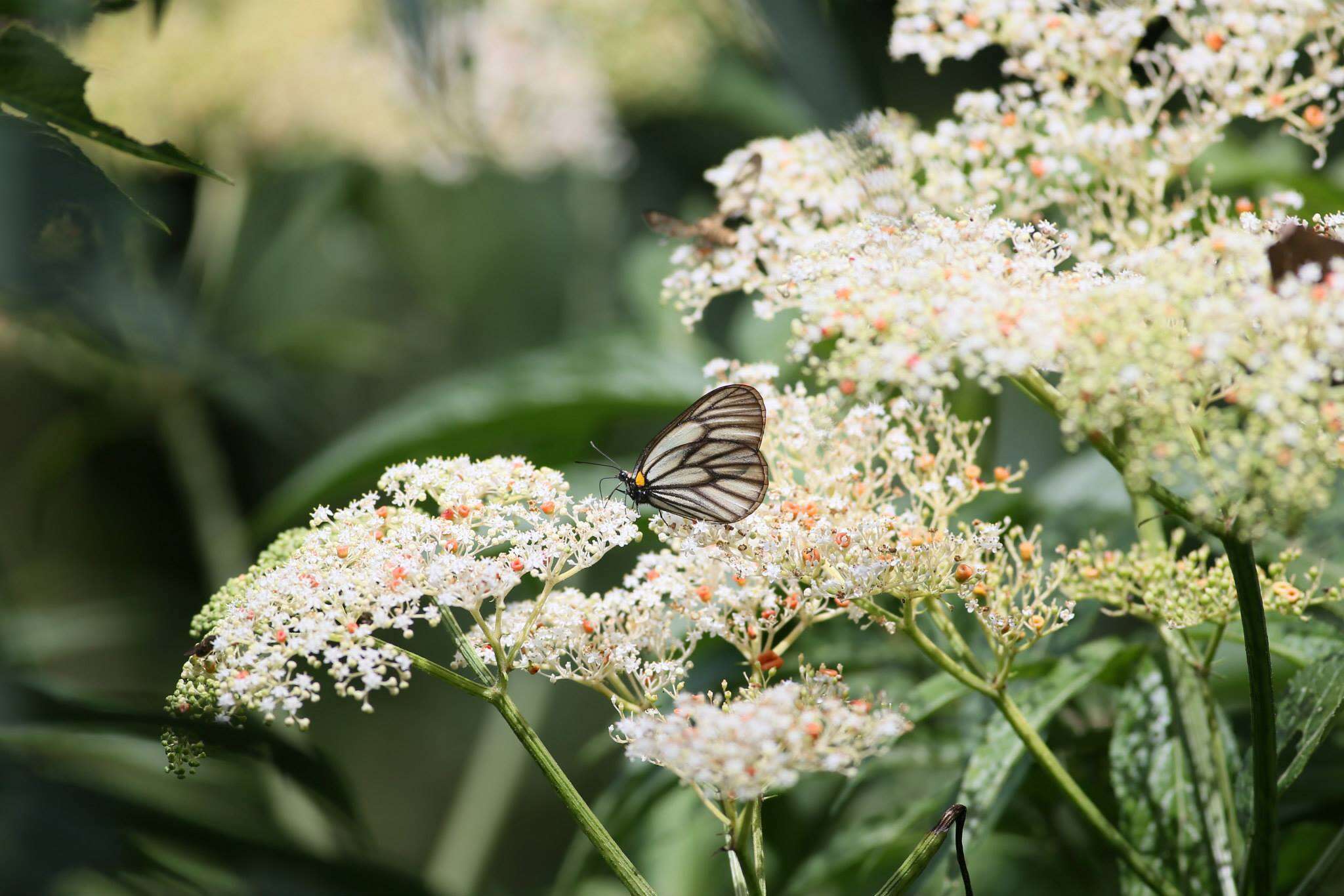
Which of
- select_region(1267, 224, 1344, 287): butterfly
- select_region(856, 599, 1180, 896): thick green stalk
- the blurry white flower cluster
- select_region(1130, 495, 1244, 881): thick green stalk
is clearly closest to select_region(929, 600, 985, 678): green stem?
select_region(856, 599, 1180, 896): thick green stalk

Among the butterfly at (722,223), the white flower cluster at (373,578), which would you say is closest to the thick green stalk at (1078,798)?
the white flower cluster at (373,578)

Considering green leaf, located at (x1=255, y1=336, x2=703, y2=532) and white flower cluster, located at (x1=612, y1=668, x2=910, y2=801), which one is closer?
white flower cluster, located at (x1=612, y1=668, x2=910, y2=801)

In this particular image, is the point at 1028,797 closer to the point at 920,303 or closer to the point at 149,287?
the point at 920,303

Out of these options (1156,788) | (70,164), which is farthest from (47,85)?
(1156,788)

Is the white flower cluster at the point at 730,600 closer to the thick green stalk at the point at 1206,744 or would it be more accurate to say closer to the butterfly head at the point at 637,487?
the butterfly head at the point at 637,487

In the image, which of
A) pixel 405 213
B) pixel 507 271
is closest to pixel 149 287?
pixel 405 213

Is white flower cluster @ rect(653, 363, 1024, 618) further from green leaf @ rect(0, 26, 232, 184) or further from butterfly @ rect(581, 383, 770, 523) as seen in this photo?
green leaf @ rect(0, 26, 232, 184)

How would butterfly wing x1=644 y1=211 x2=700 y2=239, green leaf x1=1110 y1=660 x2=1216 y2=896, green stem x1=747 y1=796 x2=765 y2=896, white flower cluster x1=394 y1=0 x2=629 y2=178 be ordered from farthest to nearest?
white flower cluster x1=394 y1=0 x2=629 y2=178 → butterfly wing x1=644 y1=211 x2=700 y2=239 → green leaf x1=1110 y1=660 x2=1216 y2=896 → green stem x1=747 y1=796 x2=765 y2=896

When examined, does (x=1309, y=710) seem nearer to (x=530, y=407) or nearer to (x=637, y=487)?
(x=637, y=487)

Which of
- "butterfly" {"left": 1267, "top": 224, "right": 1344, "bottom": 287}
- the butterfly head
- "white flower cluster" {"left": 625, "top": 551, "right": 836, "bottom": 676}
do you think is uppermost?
the butterfly head
